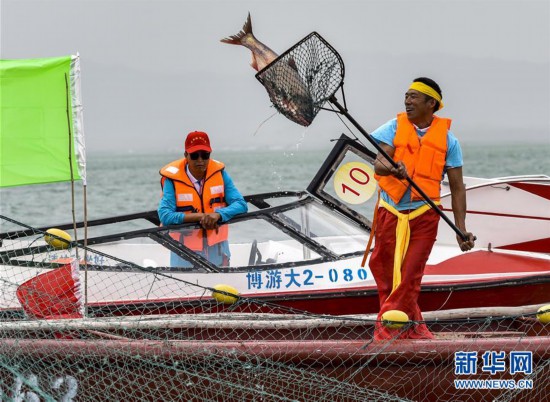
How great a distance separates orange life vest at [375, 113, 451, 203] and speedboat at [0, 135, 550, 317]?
1.04 metres

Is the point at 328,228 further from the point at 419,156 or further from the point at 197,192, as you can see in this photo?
the point at 419,156

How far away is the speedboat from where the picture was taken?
791cm

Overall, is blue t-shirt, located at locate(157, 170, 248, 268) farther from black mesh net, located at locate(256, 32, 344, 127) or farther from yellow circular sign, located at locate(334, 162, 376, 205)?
black mesh net, located at locate(256, 32, 344, 127)

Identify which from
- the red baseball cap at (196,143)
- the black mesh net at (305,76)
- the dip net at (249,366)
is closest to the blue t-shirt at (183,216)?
the red baseball cap at (196,143)

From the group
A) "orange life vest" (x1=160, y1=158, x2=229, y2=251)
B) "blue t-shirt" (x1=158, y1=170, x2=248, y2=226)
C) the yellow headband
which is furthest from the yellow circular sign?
the yellow headband

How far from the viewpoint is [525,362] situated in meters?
6.48

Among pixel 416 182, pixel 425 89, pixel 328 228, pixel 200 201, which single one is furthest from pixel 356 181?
pixel 425 89

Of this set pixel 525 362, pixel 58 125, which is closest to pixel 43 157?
pixel 58 125

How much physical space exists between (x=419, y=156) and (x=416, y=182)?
17 centimetres

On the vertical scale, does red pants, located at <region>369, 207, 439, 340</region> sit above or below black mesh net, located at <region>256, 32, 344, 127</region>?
below

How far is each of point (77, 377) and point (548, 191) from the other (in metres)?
A: 4.46

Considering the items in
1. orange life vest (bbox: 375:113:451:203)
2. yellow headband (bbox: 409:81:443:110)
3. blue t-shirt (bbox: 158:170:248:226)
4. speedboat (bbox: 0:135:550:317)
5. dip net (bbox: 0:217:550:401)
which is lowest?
dip net (bbox: 0:217:550:401)

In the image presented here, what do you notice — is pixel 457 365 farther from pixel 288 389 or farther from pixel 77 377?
pixel 77 377

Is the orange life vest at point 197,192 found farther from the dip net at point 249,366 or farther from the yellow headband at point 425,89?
the yellow headband at point 425,89
